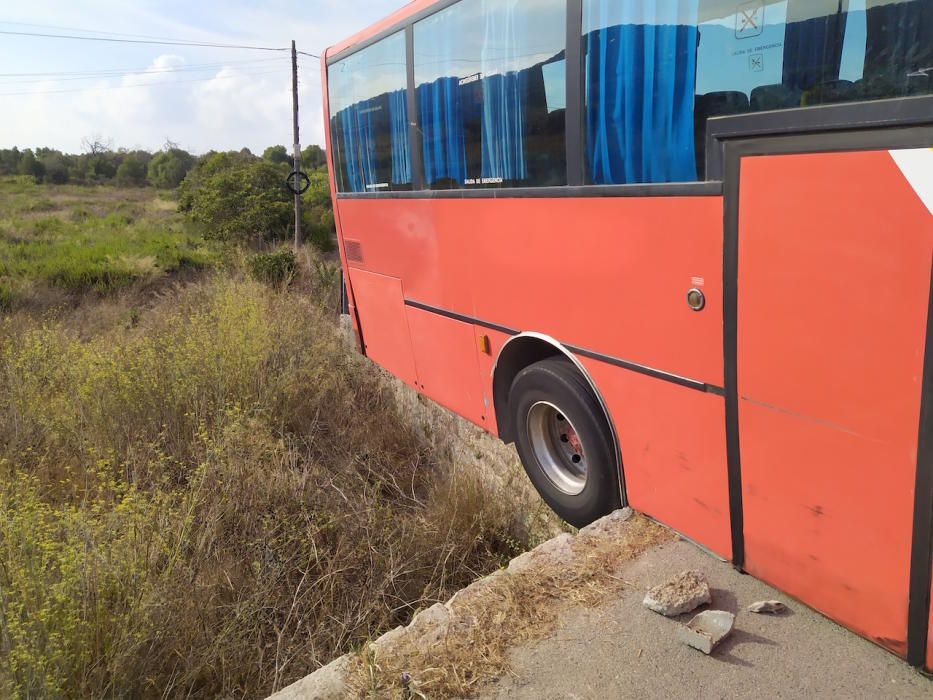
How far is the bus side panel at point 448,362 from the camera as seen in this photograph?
4918 mm

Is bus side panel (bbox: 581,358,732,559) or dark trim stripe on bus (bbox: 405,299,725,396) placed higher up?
dark trim stripe on bus (bbox: 405,299,725,396)

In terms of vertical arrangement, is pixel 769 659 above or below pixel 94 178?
below

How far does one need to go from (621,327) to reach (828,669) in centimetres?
162

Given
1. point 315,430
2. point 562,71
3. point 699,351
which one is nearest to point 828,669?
point 699,351

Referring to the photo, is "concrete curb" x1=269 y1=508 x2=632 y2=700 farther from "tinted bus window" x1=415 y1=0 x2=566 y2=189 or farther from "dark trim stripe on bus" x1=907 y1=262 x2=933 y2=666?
"tinted bus window" x1=415 y1=0 x2=566 y2=189

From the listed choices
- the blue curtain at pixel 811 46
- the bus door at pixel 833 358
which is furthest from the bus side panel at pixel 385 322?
the blue curtain at pixel 811 46

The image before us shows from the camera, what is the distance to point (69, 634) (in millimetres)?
2863

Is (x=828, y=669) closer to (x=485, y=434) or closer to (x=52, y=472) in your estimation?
(x=485, y=434)

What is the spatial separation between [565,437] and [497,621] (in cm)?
159

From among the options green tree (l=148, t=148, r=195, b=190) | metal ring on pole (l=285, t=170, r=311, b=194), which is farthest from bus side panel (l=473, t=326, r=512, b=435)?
green tree (l=148, t=148, r=195, b=190)

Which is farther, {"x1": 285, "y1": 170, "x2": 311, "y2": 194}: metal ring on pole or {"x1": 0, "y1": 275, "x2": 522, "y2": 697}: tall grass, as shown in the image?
{"x1": 285, "y1": 170, "x2": 311, "y2": 194}: metal ring on pole

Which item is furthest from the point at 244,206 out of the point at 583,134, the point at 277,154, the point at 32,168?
the point at 32,168

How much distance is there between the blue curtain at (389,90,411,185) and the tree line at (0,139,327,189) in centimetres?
4338

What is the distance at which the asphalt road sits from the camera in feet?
7.87
